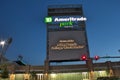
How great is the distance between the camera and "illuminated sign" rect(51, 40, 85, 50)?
222ft

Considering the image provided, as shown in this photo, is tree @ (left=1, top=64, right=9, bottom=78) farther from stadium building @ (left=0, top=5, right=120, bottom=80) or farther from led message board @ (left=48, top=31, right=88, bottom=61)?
led message board @ (left=48, top=31, right=88, bottom=61)

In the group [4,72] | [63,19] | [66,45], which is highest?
[63,19]

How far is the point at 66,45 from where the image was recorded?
2682 inches

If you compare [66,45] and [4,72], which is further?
[66,45]

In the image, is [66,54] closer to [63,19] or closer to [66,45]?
[66,45]

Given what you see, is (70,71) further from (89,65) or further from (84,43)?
(84,43)

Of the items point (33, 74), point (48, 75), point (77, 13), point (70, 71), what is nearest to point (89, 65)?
point (70, 71)

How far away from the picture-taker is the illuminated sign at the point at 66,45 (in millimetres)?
67812

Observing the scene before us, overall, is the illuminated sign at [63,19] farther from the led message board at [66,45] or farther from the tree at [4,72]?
the tree at [4,72]

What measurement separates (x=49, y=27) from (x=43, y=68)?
15093 mm

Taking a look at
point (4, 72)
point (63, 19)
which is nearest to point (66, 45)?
point (63, 19)

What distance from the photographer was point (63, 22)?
241 feet

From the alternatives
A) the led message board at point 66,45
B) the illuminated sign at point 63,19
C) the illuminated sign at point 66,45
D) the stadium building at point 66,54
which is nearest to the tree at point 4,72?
the stadium building at point 66,54

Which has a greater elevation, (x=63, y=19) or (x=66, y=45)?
(x=63, y=19)
